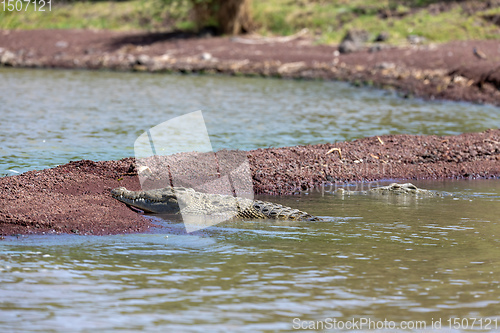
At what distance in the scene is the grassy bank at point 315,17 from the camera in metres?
34.4

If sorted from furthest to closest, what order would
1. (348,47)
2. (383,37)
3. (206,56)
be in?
(206,56), (383,37), (348,47)

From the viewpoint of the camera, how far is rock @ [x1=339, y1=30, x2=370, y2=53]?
1284 inches

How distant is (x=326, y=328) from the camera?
5.61 metres

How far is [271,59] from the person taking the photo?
109 feet

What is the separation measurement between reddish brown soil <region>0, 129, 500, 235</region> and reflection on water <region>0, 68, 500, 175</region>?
7.42 ft

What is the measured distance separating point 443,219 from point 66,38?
32.8m

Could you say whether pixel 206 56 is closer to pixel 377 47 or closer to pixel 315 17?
pixel 315 17

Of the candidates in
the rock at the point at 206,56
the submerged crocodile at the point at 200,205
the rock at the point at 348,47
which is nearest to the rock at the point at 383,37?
the rock at the point at 348,47

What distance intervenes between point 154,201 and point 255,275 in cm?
296

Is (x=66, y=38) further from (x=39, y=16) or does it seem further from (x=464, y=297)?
(x=464, y=297)

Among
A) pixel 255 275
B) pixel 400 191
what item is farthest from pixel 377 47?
pixel 255 275

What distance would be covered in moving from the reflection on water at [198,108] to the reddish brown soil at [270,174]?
226 centimetres

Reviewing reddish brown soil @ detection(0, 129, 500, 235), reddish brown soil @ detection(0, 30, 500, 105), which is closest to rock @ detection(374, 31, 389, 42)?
reddish brown soil @ detection(0, 30, 500, 105)

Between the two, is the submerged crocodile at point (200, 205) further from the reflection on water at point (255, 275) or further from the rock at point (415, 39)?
the rock at point (415, 39)
